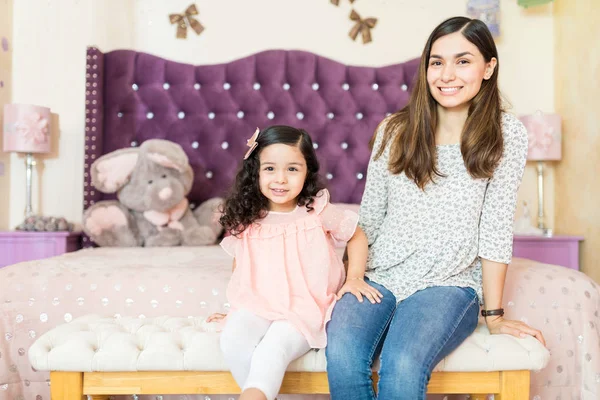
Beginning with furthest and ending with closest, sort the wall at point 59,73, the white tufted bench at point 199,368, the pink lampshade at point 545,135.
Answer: the pink lampshade at point 545,135, the wall at point 59,73, the white tufted bench at point 199,368

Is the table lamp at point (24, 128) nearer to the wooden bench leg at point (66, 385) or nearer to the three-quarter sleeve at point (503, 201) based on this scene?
the wooden bench leg at point (66, 385)

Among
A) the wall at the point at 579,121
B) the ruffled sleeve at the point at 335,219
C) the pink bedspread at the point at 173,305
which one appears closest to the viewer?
the ruffled sleeve at the point at 335,219

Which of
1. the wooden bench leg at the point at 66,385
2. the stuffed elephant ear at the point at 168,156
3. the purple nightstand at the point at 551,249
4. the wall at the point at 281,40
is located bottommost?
the wooden bench leg at the point at 66,385

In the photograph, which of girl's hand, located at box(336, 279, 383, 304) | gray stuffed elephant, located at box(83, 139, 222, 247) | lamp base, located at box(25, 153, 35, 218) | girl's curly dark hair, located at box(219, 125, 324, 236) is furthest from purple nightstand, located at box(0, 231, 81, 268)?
girl's hand, located at box(336, 279, 383, 304)

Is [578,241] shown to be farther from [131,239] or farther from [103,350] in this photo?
[103,350]

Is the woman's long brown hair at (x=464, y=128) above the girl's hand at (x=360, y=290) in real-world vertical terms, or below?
above

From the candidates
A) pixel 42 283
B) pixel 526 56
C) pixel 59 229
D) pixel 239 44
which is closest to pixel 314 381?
pixel 42 283

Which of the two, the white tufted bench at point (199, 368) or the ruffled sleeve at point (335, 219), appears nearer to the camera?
the white tufted bench at point (199, 368)

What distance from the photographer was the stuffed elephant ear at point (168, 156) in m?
3.07

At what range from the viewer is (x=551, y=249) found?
3285 millimetres

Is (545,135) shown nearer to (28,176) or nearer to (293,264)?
(293,264)

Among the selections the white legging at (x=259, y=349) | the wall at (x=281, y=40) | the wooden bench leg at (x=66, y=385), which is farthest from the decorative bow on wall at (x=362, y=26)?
the wooden bench leg at (x=66, y=385)

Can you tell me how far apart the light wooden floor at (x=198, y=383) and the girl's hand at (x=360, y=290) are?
0.72 ft

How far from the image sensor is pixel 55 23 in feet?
9.61
